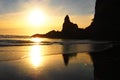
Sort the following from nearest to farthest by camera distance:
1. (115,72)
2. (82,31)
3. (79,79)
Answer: (79,79) < (115,72) < (82,31)

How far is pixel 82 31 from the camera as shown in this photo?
150 m

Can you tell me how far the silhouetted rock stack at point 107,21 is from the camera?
88.6 meters

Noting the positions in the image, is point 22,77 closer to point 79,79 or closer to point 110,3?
point 79,79

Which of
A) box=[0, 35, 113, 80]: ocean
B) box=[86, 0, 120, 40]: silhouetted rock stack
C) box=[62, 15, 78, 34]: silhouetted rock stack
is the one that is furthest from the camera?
box=[62, 15, 78, 34]: silhouetted rock stack

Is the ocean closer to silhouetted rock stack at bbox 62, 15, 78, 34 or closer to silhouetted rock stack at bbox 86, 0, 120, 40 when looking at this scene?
silhouetted rock stack at bbox 86, 0, 120, 40

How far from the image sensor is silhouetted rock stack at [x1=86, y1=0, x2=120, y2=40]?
88.6 meters

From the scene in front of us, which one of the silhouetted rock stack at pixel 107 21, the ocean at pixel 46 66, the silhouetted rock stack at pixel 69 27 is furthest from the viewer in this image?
the silhouetted rock stack at pixel 69 27

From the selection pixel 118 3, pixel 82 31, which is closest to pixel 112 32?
pixel 118 3

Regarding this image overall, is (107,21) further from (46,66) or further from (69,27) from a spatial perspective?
(46,66)

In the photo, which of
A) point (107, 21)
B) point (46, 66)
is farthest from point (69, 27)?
point (46, 66)

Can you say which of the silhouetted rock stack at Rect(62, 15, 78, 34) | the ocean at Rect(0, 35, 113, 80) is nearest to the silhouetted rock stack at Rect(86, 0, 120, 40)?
the silhouetted rock stack at Rect(62, 15, 78, 34)

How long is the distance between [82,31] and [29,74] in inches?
5435

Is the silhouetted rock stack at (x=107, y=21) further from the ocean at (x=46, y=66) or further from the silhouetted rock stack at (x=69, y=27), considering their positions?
the ocean at (x=46, y=66)

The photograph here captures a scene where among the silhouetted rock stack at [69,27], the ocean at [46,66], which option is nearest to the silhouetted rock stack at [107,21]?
the silhouetted rock stack at [69,27]
